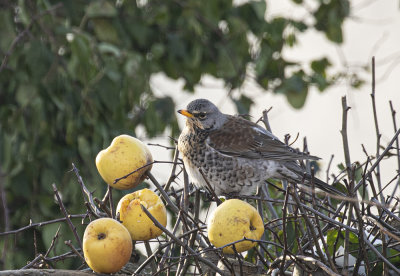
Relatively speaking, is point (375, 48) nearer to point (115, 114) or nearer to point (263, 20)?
point (115, 114)

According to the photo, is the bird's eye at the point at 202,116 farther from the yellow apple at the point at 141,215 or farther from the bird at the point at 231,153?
the yellow apple at the point at 141,215

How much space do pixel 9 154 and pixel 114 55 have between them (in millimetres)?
727

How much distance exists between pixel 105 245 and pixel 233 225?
314 millimetres

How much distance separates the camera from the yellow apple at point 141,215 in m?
1.86

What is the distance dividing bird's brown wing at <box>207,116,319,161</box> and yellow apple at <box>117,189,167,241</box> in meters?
1.01

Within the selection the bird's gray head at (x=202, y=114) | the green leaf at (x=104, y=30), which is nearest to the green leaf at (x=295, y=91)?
the green leaf at (x=104, y=30)

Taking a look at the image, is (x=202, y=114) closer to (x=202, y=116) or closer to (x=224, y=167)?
(x=202, y=116)

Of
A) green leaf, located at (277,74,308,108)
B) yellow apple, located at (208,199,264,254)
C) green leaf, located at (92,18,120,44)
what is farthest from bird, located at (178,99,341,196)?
green leaf, located at (277,74,308,108)

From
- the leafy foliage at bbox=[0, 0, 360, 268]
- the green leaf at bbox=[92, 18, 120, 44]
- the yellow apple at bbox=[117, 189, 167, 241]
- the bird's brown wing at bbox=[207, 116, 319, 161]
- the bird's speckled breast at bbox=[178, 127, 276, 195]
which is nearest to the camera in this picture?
the yellow apple at bbox=[117, 189, 167, 241]

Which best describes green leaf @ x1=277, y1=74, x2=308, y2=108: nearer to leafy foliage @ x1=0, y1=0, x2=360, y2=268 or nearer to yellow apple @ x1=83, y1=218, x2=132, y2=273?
leafy foliage @ x1=0, y1=0, x2=360, y2=268

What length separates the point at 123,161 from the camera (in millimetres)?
1942

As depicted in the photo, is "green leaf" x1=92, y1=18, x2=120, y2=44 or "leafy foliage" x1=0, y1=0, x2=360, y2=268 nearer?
"leafy foliage" x1=0, y1=0, x2=360, y2=268

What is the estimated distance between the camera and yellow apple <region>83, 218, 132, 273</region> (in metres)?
1.69

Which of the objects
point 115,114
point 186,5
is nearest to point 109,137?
point 115,114
